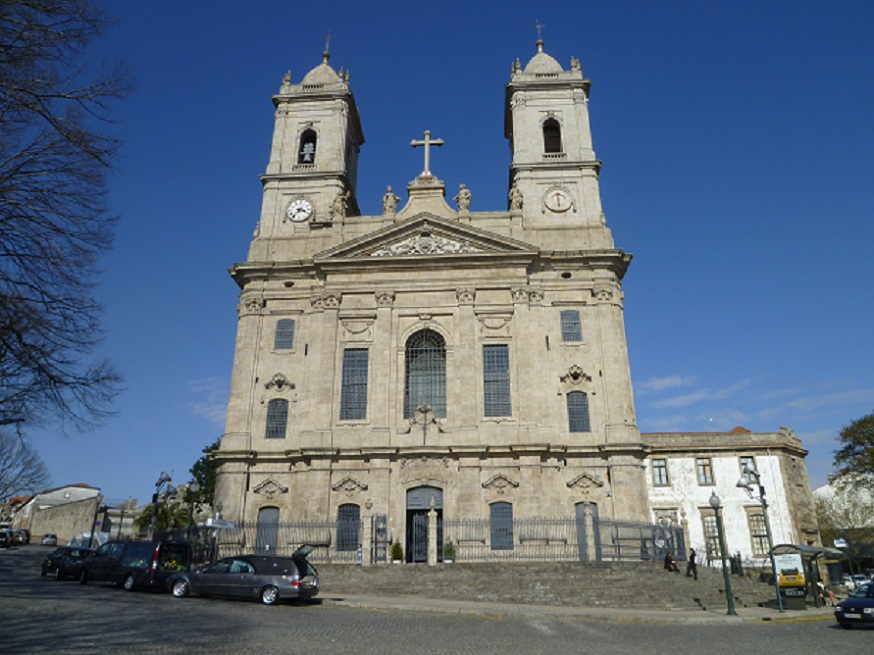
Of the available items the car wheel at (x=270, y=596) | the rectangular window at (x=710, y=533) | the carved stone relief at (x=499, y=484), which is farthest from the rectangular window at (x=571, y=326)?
the car wheel at (x=270, y=596)

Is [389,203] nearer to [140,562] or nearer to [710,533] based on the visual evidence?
[140,562]

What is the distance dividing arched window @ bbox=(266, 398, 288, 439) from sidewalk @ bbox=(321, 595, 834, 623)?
11.3 m

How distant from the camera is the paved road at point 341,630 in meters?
10.4

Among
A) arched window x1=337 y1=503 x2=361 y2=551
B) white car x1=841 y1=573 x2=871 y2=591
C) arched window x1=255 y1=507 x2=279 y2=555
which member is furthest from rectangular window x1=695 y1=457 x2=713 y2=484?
arched window x1=255 y1=507 x2=279 y2=555

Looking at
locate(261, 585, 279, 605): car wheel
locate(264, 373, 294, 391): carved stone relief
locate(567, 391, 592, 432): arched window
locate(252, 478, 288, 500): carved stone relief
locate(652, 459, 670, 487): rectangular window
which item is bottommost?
locate(261, 585, 279, 605): car wheel

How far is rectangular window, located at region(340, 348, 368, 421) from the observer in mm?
30141

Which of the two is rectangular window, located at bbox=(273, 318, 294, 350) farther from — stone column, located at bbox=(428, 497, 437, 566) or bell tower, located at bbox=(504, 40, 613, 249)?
bell tower, located at bbox=(504, 40, 613, 249)

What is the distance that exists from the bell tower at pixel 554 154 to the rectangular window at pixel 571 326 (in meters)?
3.80

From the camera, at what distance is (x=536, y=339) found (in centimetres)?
3084

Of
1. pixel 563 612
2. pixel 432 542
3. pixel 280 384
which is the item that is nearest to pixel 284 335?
pixel 280 384

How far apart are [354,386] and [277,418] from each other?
12.9ft

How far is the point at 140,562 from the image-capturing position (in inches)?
773

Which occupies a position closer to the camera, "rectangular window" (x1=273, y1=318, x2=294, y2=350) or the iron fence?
the iron fence

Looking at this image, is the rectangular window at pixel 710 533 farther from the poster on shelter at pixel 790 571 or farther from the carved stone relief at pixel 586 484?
the poster on shelter at pixel 790 571
